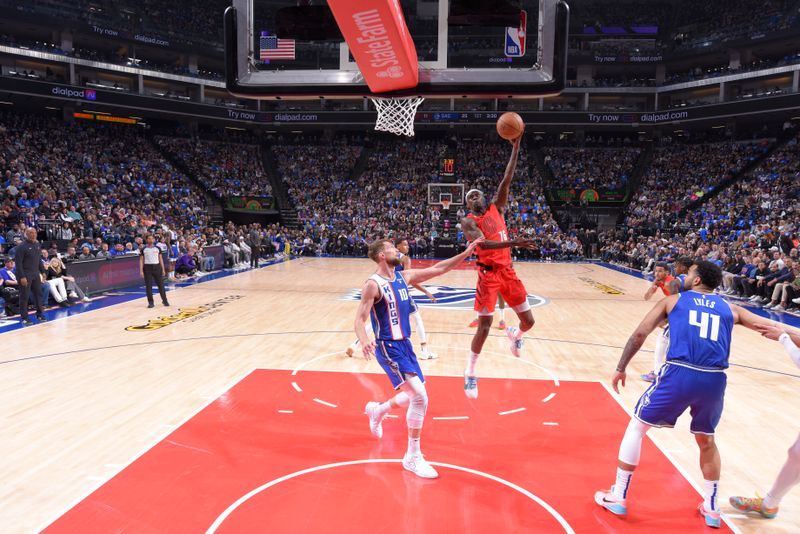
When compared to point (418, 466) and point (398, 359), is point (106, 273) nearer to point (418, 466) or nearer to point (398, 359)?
point (398, 359)

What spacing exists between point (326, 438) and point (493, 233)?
9.43 feet

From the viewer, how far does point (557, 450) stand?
4973 millimetres

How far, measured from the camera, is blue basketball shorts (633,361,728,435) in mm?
3682

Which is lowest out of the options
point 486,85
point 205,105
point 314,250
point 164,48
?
point 314,250

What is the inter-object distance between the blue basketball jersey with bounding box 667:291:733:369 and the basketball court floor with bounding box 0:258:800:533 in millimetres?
1179

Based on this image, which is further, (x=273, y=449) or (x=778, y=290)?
(x=778, y=290)

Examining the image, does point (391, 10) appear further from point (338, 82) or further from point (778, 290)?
point (778, 290)

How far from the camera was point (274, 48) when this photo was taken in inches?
370

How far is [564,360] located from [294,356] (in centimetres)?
407

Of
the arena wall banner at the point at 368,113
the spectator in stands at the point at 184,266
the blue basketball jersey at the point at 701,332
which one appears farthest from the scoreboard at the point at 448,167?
the blue basketball jersey at the point at 701,332

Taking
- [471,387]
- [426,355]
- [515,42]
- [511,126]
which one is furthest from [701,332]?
[515,42]

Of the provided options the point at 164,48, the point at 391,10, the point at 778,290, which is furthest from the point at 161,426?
the point at 164,48

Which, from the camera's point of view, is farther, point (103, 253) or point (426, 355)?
point (103, 253)

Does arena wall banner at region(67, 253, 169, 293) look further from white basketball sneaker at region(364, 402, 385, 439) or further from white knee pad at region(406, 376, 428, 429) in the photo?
white knee pad at region(406, 376, 428, 429)
